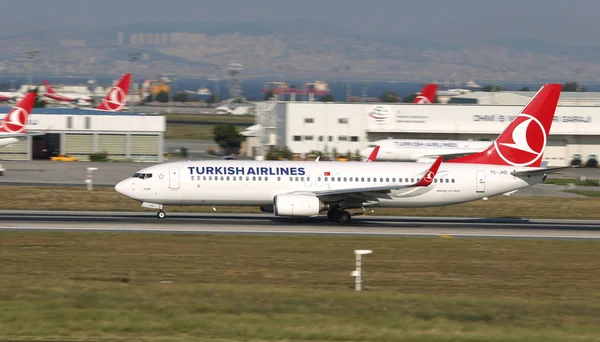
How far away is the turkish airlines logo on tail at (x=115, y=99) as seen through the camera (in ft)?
358

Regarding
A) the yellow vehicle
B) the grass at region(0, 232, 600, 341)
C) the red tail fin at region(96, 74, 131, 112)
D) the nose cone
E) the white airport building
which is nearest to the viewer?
the grass at region(0, 232, 600, 341)

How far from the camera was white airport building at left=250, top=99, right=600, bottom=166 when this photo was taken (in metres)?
91.9

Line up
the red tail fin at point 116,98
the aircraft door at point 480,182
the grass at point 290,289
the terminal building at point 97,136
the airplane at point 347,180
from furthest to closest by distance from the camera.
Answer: the red tail fin at point 116,98 → the terminal building at point 97,136 → the aircraft door at point 480,182 → the airplane at point 347,180 → the grass at point 290,289

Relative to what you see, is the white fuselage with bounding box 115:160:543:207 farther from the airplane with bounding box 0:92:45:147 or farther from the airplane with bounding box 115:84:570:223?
the airplane with bounding box 0:92:45:147

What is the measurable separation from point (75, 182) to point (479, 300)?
4395 centimetres

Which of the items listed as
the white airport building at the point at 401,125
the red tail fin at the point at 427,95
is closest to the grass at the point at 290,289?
the white airport building at the point at 401,125

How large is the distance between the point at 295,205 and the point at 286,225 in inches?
42.6

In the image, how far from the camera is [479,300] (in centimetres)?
2084

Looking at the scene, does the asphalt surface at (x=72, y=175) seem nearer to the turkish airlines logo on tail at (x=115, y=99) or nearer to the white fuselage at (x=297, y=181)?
the white fuselage at (x=297, y=181)

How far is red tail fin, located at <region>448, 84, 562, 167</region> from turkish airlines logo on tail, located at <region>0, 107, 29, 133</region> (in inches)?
1723

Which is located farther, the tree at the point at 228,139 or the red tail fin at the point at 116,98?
the red tail fin at the point at 116,98

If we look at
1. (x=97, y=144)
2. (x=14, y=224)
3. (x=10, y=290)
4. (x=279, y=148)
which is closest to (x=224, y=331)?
(x=10, y=290)

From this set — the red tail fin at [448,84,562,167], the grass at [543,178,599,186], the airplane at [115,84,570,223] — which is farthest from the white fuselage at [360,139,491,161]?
the airplane at [115,84,570,223]

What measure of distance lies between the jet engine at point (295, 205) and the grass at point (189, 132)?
94598 mm
